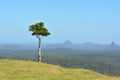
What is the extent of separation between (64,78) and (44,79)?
11.3ft

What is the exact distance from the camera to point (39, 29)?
7962cm

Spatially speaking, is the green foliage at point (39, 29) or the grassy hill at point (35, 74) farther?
the green foliage at point (39, 29)

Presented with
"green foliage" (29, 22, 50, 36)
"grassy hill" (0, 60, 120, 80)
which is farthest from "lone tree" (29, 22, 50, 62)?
"grassy hill" (0, 60, 120, 80)

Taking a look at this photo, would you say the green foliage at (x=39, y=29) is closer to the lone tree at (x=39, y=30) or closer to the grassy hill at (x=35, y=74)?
the lone tree at (x=39, y=30)

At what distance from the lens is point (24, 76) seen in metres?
51.1

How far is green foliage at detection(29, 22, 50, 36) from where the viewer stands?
7930 cm

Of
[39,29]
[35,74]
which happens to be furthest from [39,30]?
[35,74]

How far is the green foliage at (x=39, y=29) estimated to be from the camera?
79300 mm

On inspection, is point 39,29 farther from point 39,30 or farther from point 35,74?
point 35,74

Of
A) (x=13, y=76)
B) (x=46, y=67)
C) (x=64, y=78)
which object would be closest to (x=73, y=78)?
(x=64, y=78)

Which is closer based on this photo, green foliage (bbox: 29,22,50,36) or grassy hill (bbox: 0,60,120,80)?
grassy hill (bbox: 0,60,120,80)

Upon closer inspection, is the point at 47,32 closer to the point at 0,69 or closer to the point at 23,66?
the point at 23,66

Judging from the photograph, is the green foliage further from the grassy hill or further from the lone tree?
the grassy hill

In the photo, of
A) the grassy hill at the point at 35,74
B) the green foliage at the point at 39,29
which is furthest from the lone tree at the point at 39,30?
the grassy hill at the point at 35,74
